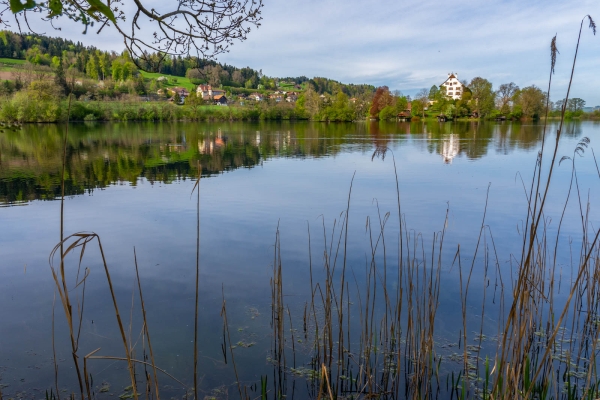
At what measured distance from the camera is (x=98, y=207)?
1171 centimetres

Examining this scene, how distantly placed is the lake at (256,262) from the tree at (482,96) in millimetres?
57150

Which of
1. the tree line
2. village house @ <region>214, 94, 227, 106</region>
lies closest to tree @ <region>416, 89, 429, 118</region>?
the tree line

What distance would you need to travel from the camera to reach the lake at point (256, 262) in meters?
4.38

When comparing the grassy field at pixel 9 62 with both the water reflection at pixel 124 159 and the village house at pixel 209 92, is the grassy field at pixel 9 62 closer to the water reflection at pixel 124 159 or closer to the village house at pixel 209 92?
the village house at pixel 209 92

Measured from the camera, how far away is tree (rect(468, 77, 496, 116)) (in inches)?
2783

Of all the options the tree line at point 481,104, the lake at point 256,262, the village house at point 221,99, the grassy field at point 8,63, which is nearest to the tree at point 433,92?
the tree line at point 481,104

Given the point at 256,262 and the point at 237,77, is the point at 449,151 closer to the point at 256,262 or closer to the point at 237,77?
the point at 256,262

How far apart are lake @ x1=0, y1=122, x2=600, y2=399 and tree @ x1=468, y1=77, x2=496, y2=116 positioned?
57150 millimetres

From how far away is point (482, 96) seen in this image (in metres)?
71.0

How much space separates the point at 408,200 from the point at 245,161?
11.4 m

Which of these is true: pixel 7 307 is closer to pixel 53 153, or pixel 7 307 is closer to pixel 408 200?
pixel 408 200

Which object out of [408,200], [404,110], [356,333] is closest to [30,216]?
[356,333]

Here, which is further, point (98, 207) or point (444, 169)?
point (444, 169)

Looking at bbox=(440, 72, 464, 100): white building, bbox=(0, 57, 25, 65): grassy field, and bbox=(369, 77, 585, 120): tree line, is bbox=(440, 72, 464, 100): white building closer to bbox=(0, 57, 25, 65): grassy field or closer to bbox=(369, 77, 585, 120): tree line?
bbox=(369, 77, 585, 120): tree line
